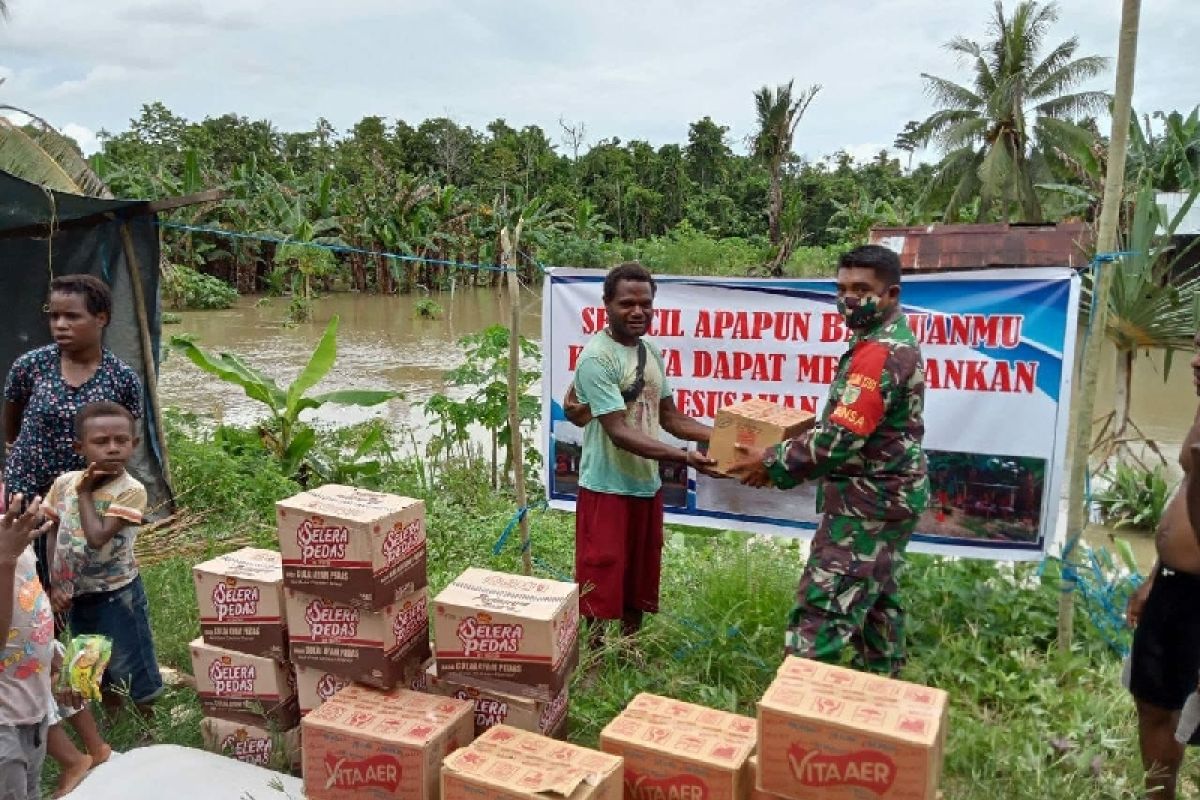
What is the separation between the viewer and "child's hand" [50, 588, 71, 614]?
2988 millimetres

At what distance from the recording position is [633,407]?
348cm

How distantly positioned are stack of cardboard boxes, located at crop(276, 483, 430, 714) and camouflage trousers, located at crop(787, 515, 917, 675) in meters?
1.31

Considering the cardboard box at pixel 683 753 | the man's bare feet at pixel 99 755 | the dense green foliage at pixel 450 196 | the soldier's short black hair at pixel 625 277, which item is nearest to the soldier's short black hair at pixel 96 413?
the man's bare feet at pixel 99 755

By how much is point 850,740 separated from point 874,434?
1062 millimetres

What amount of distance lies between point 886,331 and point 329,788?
2166mm

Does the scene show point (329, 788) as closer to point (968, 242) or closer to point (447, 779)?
point (447, 779)

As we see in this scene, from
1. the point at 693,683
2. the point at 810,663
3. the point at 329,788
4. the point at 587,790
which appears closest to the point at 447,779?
the point at 587,790

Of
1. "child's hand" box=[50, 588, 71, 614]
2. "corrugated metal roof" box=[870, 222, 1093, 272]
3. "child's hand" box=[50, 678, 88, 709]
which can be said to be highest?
"corrugated metal roof" box=[870, 222, 1093, 272]

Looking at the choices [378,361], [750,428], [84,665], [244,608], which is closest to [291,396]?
[244,608]

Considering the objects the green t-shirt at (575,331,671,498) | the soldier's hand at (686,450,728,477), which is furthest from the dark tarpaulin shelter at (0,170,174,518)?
the soldier's hand at (686,450,728,477)

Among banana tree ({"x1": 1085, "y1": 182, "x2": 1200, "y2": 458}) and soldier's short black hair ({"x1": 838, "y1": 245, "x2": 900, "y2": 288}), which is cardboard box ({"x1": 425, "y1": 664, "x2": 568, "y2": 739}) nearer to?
soldier's short black hair ({"x1": 838, "y1": 245, "x2": 900, "y2": 288})

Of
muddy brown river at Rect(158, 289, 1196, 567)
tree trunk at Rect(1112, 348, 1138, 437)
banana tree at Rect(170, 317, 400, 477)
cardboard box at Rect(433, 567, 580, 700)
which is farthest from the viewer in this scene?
muddy brown river at Rect(158, 289, 1196, 567)

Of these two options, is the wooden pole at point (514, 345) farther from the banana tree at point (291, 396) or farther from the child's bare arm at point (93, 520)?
the banana tree at point (291, 396)

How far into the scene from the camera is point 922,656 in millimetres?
3656
